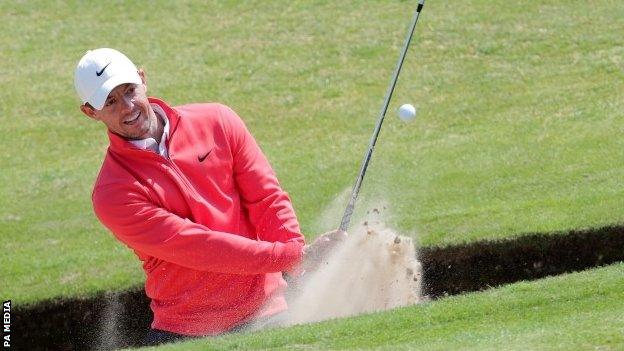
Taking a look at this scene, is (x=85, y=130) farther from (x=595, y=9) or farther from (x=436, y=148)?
(x=595, y=9)

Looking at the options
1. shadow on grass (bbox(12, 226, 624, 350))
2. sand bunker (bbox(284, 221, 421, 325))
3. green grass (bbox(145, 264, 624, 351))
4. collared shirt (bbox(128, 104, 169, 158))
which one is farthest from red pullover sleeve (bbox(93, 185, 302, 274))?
shadow on grass (bbox(12, 226, 624, 350))

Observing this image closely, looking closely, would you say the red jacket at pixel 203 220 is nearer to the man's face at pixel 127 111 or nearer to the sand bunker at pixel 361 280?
the man's face at pixel 127 111

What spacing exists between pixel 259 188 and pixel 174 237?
58cm

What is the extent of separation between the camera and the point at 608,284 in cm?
615

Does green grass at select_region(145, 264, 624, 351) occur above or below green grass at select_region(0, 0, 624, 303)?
above

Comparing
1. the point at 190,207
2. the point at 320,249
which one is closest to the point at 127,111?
the point at 190,207

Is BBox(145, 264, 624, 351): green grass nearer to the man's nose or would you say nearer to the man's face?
the man's face

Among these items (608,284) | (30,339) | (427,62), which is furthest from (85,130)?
(608,284)

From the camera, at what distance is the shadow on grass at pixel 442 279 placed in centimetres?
851

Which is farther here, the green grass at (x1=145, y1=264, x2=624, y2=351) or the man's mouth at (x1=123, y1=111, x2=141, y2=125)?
the man's mouth at (x1=123, y1=111, x2=141, y2=125)

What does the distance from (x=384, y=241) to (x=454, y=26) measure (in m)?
8.14

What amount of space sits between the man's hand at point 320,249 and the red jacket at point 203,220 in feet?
0.37

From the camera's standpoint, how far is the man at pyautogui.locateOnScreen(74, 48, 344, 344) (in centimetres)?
602

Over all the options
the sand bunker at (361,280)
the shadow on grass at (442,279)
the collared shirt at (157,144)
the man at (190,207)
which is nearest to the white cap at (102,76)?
the man at (190,207)
